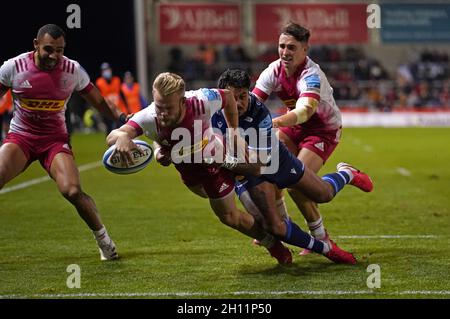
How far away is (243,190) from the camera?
22.0ft

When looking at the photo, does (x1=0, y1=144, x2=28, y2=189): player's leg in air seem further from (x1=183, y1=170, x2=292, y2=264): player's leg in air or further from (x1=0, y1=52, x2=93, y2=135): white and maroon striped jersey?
(x1=183, y1=170, x2=292, y2=264): player's leg in air

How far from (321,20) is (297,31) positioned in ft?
82.3

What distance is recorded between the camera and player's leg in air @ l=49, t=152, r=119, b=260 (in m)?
6.79

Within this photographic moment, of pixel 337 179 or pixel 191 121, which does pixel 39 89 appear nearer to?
pixel 191 121

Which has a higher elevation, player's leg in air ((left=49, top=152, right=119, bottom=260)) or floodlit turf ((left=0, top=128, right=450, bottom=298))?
player's leg in air ((left=49, top=152, right=119, bottom=260))

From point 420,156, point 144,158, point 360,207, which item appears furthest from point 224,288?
point 420,156

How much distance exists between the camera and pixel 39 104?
7.01 metres

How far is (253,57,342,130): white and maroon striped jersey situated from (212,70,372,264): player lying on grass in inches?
19.5

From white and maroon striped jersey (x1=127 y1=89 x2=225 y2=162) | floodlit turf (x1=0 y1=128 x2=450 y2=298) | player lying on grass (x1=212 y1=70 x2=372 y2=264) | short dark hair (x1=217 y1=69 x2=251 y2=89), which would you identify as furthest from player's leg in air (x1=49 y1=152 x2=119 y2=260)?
short dark hair (x1=217 y1=69 x2=251 y2=89)

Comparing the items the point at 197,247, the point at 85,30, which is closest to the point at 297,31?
the point at 197,247

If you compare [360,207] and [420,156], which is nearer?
[360,207]

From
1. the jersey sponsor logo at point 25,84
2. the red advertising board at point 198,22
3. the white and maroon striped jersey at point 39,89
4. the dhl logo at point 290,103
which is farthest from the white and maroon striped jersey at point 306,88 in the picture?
the red advertising board at point 198,22
